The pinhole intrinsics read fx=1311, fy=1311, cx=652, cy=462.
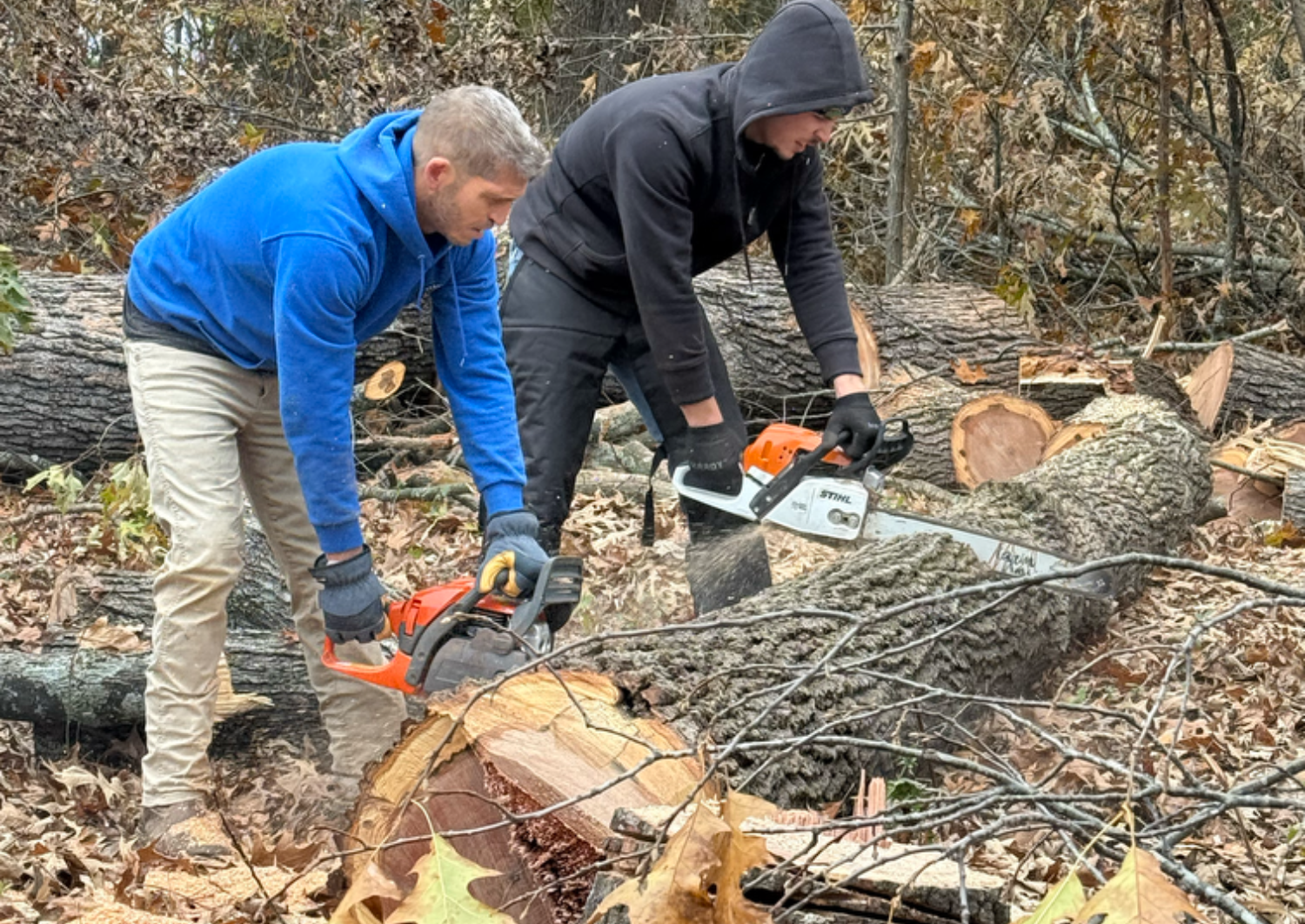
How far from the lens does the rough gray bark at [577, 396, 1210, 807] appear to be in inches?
112

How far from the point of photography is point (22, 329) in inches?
250

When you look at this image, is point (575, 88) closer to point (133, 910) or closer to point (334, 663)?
point (334, 663)

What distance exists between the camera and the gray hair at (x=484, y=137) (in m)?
2.91

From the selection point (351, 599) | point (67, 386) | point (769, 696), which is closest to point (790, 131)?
point (769, 696)

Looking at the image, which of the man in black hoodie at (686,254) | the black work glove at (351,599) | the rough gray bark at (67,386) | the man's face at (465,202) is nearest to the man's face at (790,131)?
the man in black hoodie at (686,254)


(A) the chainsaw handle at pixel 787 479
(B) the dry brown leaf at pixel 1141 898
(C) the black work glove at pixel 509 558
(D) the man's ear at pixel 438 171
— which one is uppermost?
(D) the man's ear at pixel 438 171

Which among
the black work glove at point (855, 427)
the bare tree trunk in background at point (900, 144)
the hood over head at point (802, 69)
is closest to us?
the hood over head at point (802, 69)

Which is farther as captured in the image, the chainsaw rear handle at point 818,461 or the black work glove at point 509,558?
the chainsaw rear handle at point 818,461

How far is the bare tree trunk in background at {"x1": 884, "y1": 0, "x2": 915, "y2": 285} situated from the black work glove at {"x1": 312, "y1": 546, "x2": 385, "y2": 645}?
21.2 ft

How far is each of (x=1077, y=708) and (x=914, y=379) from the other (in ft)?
16.6

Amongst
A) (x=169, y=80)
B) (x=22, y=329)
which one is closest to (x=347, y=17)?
(x=169, y=80)

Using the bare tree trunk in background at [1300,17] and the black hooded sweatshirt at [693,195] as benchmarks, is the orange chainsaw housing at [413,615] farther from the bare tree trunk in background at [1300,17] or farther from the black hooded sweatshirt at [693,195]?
the bare tree trunk in background at [1300,17]

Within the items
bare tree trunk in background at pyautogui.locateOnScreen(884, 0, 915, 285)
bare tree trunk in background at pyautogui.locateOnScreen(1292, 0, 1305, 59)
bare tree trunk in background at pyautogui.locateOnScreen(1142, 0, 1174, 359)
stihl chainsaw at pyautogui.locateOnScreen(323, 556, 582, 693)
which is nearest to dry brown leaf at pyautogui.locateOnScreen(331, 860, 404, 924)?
stihl chainsaw at pyautogui.locateOnScreen(323, 556, 582, 693)

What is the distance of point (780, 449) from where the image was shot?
14.3 feet
